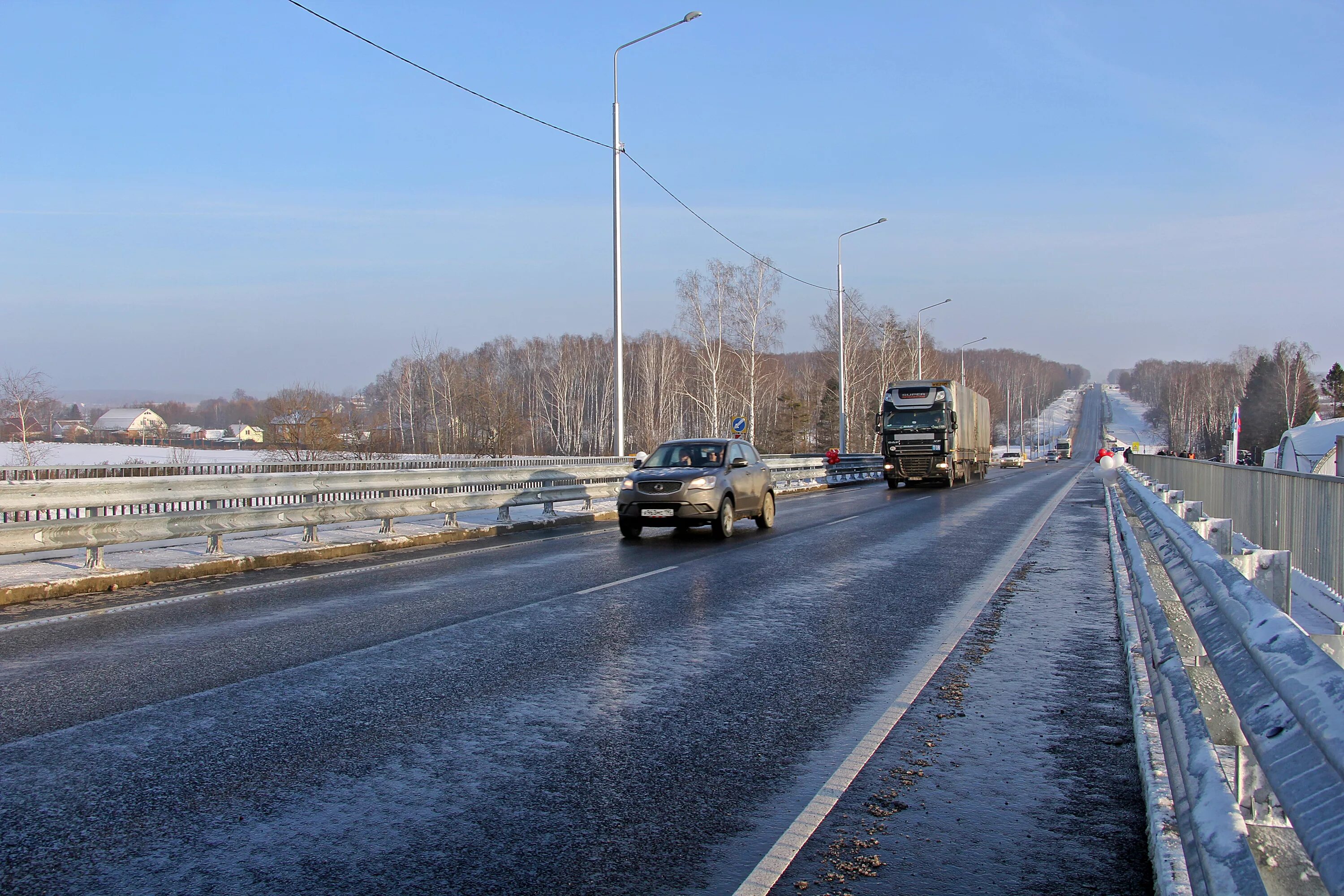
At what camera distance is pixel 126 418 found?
99.4 metres

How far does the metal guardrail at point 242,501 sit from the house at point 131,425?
4051cm

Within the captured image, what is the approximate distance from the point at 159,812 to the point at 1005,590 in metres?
8.13

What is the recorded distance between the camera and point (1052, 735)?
507 centimetres

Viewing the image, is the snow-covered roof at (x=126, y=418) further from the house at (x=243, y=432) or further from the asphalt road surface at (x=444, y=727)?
the asphalt road surface at (x=444, y=727)

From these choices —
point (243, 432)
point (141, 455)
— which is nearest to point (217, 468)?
point (141, 455)

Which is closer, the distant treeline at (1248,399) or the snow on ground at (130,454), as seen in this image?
the snow on ground at (130,454)

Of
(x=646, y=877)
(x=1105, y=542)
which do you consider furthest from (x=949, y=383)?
(x=646, y=877)

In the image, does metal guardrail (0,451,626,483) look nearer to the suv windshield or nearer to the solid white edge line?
the suv windshield

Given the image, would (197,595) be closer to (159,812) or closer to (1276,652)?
(159,812)

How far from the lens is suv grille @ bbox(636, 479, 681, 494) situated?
1569 cm

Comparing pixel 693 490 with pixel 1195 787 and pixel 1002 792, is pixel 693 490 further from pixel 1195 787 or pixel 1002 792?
pixel 1195 787

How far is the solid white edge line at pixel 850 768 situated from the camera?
339 centimetres

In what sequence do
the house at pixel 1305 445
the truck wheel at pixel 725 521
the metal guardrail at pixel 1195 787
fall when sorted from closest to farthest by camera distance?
the metal guardrail at pixel 1195 787
the truck wheel at pixel 725 521
the house at pixel 1305 445

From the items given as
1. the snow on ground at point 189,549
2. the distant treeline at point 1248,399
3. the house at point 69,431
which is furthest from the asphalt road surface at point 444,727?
the distant treeline at point 1248,399
